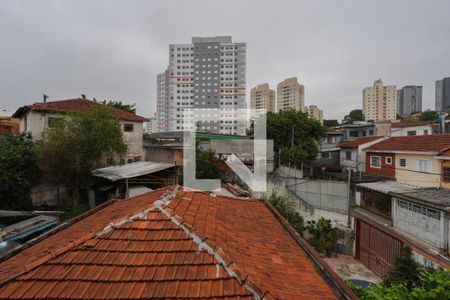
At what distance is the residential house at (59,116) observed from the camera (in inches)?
549

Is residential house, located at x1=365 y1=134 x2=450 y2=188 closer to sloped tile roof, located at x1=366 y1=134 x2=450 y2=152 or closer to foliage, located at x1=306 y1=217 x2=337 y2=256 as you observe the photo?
sloped tile roof, located at x1=366 y1=134 x2=450 y2=152

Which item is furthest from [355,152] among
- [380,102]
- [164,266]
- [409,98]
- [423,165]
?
[409,98]

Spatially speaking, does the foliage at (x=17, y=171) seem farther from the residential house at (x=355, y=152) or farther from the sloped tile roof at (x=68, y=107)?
the residential house at (x=355, y=152)

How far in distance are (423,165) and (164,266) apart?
1843 centimetres

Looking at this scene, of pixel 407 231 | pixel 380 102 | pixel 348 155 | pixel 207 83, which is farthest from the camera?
pixel 380 102

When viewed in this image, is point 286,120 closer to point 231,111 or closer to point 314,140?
point 314,140

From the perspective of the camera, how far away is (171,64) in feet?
232

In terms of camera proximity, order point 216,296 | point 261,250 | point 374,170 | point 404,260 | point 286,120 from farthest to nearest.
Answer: point 286,120, point 374,170, point 404,260, point 261,250, point 216,296

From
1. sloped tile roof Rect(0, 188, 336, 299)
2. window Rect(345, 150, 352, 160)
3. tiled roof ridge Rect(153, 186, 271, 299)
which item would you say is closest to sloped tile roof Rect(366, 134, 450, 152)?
window Rect(345, 150, 352, 160)

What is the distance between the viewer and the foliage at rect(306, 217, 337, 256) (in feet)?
35.8

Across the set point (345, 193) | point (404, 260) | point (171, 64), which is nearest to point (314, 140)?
point (345, 193)

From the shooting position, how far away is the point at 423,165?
15.0 m

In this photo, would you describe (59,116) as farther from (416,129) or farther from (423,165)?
(416,129)

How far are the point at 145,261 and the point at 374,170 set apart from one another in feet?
72.0
